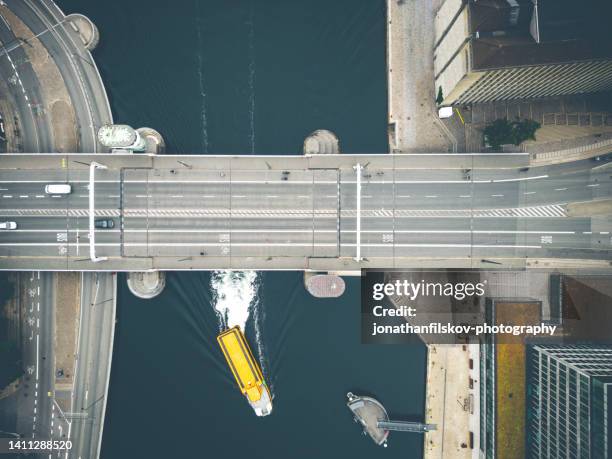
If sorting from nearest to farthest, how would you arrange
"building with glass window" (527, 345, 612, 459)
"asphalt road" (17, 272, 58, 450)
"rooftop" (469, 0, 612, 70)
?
"building with glass window" (527, 345, 612, 459) < "rooftop" (469, 0, 612, 70) < "asphalt road" (17, 272, 58, 450)

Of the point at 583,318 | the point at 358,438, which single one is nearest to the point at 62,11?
the point at 358,438

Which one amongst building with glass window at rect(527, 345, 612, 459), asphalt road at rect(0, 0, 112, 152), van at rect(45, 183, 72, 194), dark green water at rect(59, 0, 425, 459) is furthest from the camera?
dark green water at rect(59, 0, 425, 459)

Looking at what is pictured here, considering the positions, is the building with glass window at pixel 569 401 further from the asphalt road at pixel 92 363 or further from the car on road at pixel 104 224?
the car on road at pixel 104 224

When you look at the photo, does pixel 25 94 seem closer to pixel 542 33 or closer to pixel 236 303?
pixel 236 303

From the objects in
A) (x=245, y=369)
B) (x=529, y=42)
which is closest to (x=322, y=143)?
(x=529, y=42)

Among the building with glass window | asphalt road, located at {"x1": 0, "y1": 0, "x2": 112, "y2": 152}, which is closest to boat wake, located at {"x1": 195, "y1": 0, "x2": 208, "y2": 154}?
asphalt road, located at {"x1": 0, "y1": 0, "x2": 112, "y2": 152}

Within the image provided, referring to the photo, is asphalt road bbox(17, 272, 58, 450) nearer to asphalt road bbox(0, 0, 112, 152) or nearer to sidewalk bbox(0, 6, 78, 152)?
sidewalk bbox(0, 6, 78, 152)
